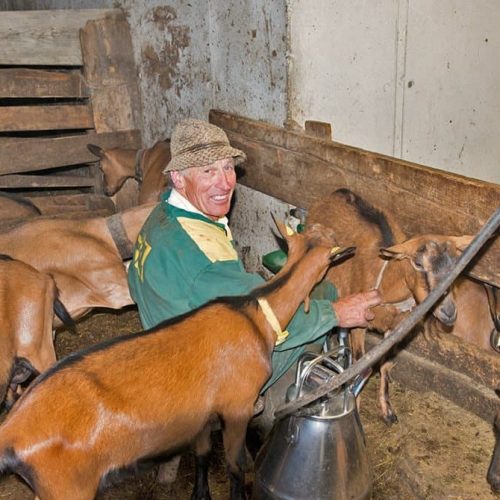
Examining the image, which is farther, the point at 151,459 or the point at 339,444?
the point at 151,459

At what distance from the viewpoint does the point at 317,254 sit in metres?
3.40

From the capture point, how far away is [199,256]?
324cm

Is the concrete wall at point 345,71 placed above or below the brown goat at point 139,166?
above

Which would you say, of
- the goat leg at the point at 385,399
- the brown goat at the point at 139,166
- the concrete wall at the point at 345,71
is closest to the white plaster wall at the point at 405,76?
the concrete wall at the point at 345,71

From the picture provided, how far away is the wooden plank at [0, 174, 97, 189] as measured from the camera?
7.21 meters

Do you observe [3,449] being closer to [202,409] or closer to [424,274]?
[202,409]

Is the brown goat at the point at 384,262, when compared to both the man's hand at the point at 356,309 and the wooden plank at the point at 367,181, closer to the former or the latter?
the wooden plank at the point at 367,181

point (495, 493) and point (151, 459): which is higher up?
point (151, 459)

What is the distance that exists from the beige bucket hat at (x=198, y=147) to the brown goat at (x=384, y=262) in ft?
4.21

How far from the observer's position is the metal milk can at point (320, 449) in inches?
110

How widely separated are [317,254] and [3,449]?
66.9 inches

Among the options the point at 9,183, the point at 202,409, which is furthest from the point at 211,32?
the point at 202,409

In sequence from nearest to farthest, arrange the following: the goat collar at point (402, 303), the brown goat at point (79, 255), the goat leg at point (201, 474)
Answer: the goat leg at point (201, 474), the goat collar at point (402, 303), the brown goat at point (79, 255)

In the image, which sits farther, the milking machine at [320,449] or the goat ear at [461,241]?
the goat ear at [461,241]
